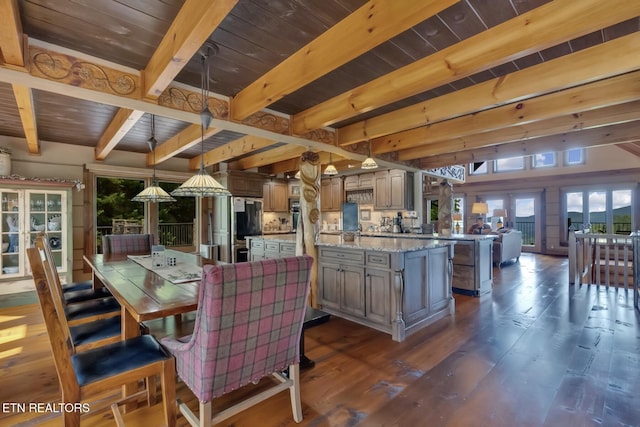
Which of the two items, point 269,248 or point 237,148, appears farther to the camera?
point 269,248

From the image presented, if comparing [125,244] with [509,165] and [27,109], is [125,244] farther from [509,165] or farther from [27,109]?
[509,165]

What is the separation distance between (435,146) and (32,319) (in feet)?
19.6

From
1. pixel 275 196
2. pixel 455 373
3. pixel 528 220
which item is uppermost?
pixel 275 196

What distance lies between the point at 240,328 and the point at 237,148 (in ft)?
11.9

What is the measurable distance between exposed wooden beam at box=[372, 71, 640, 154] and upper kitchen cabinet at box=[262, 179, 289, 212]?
3.50 metres

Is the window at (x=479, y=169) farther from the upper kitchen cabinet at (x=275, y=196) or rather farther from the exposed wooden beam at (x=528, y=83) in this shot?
the exposed wooden beam at (x=528, y=83)

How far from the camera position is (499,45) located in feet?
5.97

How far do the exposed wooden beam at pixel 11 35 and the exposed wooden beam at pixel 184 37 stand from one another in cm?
68

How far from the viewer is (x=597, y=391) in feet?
6.77

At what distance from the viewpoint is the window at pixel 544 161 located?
372 inches

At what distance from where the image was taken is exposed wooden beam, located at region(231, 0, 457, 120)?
152cm

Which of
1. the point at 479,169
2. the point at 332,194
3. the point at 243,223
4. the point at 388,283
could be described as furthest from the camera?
the point at 479,169

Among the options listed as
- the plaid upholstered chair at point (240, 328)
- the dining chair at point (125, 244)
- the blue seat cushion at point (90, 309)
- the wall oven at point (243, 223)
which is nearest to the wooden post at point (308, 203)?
the plaid upholstered chair at point (240, 328)

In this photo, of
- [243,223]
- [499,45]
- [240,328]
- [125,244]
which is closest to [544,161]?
[243,223]
